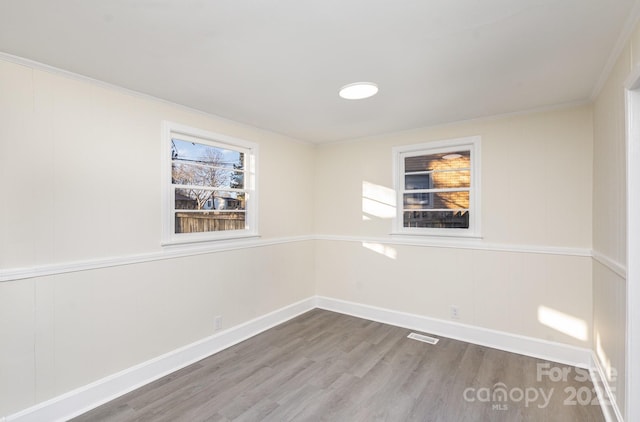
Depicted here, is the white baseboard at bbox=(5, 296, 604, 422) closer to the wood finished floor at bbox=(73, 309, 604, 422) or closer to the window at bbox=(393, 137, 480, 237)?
the wood finished floor at bbox=(73, 309, 604, 422)

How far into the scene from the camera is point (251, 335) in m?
3.50

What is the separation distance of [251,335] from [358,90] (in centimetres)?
290

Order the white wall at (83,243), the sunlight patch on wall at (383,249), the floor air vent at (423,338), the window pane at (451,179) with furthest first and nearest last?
the sunlight patch on wall at (383,249) < the window pane at (451,179) < the floor air vent at (423,338) < the white wall at (83,243)

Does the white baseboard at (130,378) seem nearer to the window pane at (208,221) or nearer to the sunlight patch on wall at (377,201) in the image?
the window pane at (208,221)

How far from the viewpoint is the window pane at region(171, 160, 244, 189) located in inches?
115

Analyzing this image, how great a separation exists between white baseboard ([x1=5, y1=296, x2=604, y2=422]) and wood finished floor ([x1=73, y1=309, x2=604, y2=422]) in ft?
0.30

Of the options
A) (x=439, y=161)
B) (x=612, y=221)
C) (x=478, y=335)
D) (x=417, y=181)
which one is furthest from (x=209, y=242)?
(x=612, y=221)

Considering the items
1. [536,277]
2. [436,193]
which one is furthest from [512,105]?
[536,277]

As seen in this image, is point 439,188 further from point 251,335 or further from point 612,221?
point 251,335

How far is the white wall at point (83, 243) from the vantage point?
1.97 metres

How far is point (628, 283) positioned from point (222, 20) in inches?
107

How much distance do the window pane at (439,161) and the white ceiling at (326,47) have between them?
737 mm

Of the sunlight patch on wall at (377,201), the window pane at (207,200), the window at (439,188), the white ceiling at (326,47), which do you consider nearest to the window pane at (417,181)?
the window at (439,188)

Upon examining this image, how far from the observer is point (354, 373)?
8.96ft
